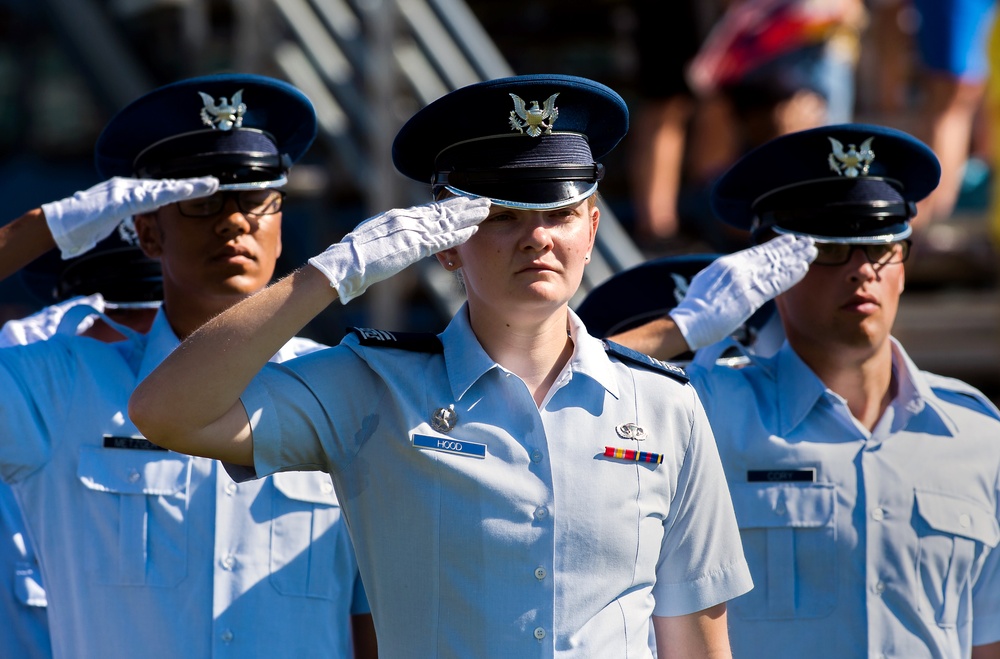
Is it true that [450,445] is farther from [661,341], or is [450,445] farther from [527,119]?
[661,341]

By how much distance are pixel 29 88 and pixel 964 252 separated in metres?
5.49

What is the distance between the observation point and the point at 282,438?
2.46 meters

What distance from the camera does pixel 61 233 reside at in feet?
10.4

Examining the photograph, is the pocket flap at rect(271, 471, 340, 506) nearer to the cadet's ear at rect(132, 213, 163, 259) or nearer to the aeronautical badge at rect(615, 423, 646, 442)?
the cadet's ear at rect(132, 213, 163, 259)

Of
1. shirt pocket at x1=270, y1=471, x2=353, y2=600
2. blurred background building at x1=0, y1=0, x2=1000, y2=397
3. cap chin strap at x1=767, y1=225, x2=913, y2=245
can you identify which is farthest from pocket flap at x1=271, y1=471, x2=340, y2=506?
blurred background building at x1=0, y1=0, x2=1000, y2=397

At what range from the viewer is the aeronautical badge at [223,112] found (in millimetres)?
3428

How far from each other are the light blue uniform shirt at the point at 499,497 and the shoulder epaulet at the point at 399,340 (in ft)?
0.04

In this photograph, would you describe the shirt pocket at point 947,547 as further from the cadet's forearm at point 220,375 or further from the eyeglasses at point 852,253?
the cadet's forearm at point 220,375

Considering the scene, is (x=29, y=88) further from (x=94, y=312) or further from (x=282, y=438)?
(x=282, y=438)

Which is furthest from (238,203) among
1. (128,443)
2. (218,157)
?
(128,443)

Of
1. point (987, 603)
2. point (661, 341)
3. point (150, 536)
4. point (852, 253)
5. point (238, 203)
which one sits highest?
point (238, 203)

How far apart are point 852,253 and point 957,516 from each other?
2.10 feet

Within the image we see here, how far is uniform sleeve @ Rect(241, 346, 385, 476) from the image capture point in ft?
8.01

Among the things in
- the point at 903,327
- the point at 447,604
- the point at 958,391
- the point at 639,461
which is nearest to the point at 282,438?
the point at 447,604
